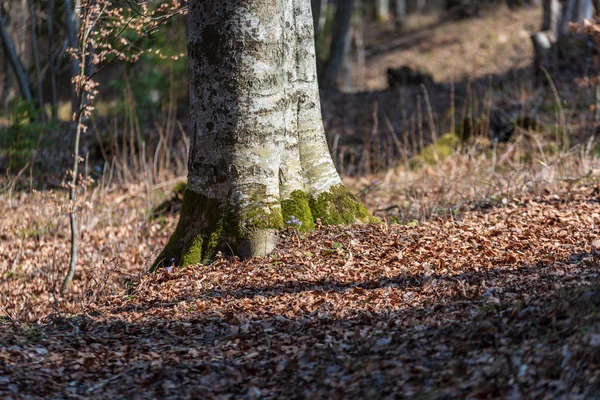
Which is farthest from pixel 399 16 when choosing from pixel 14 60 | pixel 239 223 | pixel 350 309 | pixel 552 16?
pixel 350 309

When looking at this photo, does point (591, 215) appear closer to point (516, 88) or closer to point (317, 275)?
point (317, 275)

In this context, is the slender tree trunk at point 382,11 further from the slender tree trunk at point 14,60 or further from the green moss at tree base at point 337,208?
the green moss at tree base at point 337,208

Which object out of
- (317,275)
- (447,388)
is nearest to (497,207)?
(317,275)

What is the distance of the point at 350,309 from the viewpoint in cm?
446

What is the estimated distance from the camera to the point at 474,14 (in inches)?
1053

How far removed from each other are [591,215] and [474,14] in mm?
22498

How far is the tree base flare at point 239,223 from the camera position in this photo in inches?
215

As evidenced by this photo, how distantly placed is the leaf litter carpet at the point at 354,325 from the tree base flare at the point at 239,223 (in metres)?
0.13

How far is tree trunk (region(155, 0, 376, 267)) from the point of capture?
5.30 meters

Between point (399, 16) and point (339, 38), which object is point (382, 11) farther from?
point (339, 38)

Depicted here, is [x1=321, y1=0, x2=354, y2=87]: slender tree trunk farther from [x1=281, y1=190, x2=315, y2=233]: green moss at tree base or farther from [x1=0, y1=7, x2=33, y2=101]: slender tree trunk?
[x1=281, y1=190, x2=315, y2=233]: green moss at tree base

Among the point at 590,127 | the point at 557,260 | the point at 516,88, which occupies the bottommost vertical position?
the point at 557,260

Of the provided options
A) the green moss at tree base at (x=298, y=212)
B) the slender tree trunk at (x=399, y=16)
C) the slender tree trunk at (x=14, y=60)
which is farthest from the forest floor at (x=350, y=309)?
the slender tree trunk at (x=399, y=16)

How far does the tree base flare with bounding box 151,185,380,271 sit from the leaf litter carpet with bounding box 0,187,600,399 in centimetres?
13
